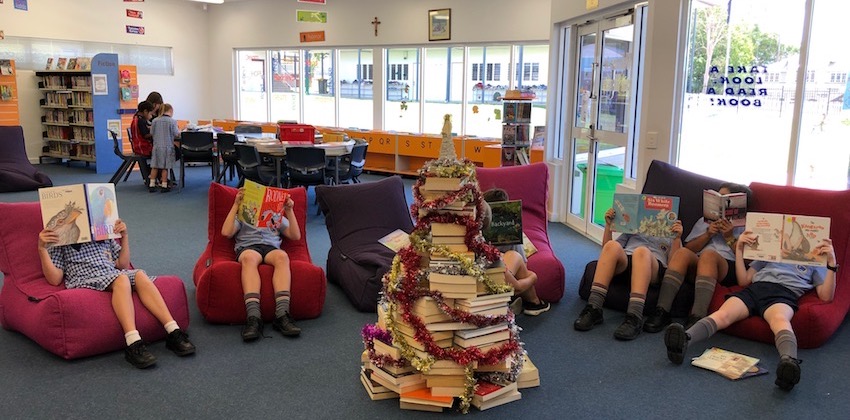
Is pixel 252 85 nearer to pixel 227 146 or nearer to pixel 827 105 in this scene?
pixel 227 146

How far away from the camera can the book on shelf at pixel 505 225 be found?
4.15 metres

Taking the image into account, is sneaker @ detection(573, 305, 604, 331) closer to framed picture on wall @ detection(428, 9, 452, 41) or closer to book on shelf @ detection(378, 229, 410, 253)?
book on shelf @ detection(378, 229, 410, 253)

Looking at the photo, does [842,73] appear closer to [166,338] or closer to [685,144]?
[685,144]

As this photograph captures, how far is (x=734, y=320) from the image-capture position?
12.8ft

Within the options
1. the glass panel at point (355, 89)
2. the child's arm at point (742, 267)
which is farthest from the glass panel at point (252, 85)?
the child's arm at point (742, 267)

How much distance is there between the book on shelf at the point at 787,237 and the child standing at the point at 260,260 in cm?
284

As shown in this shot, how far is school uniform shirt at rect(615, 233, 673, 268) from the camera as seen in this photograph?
4465 millimetres

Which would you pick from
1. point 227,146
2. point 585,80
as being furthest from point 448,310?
point 227,146

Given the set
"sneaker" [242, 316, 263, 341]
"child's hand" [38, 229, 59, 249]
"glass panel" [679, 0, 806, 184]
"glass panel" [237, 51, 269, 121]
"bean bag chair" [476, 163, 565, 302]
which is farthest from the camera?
"glass panel" [237, 51, 269, 121]

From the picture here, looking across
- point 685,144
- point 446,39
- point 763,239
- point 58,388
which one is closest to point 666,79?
point 685,144

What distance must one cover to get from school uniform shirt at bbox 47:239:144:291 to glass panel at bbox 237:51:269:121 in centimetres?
1045

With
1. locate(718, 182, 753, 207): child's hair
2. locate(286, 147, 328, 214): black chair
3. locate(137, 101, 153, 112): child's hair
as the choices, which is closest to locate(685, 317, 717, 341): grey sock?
locate(718, 182, 753, 207): child's hair

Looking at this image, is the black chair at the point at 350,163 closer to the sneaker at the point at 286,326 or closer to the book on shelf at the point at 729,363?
the sneaker at the point at 286,326

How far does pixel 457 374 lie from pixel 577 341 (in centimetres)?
120
